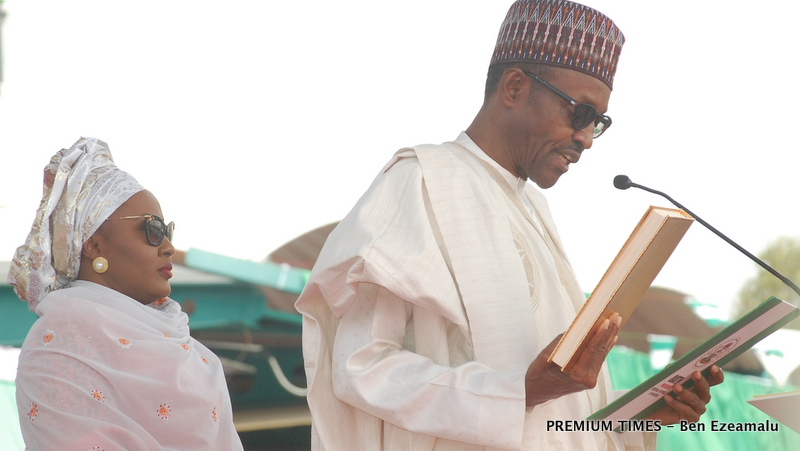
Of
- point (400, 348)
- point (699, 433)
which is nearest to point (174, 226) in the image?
point (400, 348)

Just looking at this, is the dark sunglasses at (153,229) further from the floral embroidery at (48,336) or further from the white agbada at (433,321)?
the white agbada at (433,321)

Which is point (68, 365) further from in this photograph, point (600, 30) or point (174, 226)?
point (600, 30)

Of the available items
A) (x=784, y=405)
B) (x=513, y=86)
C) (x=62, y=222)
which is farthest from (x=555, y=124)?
(x=62, y=222)

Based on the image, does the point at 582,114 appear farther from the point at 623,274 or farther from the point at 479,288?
the point at 623,274

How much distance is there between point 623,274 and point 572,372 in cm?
27

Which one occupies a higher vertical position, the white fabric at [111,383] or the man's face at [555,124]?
the man's face at [555,124]

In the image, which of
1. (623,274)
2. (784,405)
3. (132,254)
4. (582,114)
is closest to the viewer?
(623,274)

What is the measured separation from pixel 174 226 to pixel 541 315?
130 cm

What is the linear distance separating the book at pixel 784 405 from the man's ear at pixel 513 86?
1134mm

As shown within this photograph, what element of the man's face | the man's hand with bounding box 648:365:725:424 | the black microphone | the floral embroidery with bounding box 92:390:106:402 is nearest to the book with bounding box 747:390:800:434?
the man's hand with bounding box 648:365:725:424

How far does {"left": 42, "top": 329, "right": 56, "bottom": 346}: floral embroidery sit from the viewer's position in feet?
7.82

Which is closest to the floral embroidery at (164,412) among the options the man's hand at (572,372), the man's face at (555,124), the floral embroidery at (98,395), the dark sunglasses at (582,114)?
the floral embroidery at (98,395)

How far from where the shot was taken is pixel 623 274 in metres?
1.82

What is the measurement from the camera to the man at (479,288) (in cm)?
210
